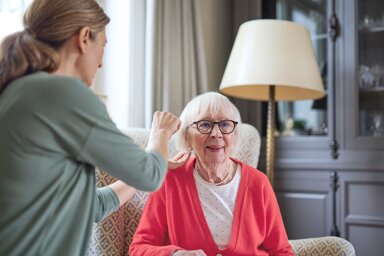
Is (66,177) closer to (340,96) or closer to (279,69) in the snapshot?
(279,69)

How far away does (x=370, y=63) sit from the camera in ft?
8.50

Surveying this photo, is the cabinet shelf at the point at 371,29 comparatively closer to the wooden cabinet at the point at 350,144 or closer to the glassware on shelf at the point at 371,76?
the wooden cabinet at the point at 350,144

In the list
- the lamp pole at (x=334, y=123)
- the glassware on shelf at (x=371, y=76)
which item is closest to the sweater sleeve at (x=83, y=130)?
the lamp pole at (x=334, y=123)

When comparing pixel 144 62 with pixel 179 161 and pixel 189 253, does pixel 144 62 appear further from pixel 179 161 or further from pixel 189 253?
pixel 189 253

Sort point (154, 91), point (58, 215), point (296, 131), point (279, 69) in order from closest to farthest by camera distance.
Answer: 1. point (58, 215)
2. point (279, 69)
3. point (154, 91)
4. point (296, 131)

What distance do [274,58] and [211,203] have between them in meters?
0.90

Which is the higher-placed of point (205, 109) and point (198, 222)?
point (205, 109)

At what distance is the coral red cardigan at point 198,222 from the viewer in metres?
1.53

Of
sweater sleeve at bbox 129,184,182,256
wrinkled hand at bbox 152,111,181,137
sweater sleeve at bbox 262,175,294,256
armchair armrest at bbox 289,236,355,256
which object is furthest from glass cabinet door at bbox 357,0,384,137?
wrinkled hand at bbox 152,111,181,137

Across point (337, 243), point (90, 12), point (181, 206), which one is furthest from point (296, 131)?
point (90, 12)

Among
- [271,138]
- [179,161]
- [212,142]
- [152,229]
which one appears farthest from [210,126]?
[271,138]

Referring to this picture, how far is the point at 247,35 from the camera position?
7.55ft

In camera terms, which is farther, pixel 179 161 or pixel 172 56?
pixel 172 56

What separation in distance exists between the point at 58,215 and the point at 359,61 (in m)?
2.10
